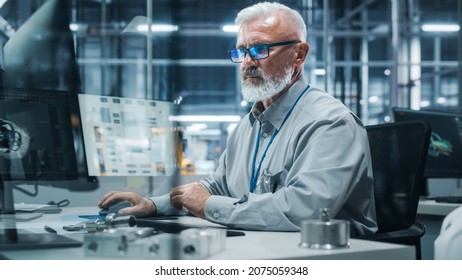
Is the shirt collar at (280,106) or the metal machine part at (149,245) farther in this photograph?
the shirt collar at (280,106)

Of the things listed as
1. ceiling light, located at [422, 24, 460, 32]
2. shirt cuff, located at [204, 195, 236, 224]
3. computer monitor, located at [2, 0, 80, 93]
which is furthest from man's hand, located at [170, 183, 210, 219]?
ceiling light, located at [422, 24, 460, 32]

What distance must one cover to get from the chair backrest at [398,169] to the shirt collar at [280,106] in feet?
0.84

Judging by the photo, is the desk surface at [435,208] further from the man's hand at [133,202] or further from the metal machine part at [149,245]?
the metal machine part at [149,245]

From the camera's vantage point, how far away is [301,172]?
4.08 feet

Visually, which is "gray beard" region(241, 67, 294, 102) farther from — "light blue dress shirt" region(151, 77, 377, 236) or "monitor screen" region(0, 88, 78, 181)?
"monitor screen" region(0, 88, 78, 181)

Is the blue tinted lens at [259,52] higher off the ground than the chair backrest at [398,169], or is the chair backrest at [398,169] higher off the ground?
the blue tinted lens at [259,52]

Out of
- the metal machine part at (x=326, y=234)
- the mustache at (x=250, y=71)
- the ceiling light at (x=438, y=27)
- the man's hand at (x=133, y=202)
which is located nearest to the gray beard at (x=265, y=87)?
the mustache at (x=250, y=71)

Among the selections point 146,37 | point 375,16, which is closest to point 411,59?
point 375,16

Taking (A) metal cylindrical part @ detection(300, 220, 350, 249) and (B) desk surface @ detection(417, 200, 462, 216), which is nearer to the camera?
(A) metal cylindrical part @ detection(300, 220, 350, 249)

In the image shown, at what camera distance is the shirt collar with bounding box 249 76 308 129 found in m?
1.51

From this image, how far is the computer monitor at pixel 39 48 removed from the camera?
1.51m

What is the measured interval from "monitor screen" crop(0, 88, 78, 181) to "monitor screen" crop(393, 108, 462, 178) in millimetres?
1414

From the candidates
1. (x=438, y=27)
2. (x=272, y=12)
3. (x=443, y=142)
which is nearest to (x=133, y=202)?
(x=272, y=12)
